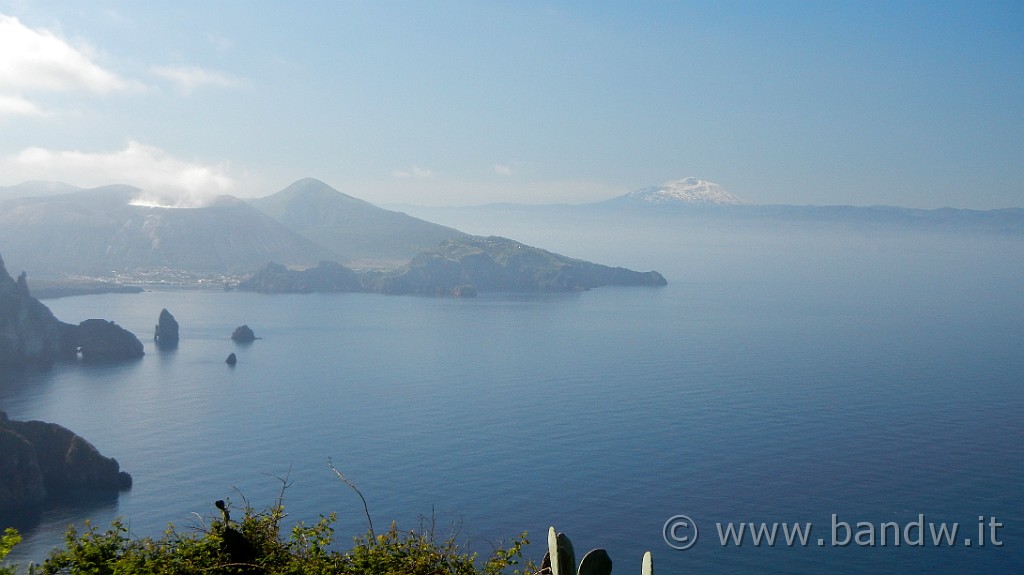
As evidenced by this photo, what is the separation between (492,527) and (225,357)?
283 ft

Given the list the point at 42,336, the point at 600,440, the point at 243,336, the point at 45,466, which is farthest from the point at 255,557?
the point at 243,336

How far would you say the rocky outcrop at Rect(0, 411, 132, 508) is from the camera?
179 ft

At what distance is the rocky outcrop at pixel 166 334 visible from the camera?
131000 millimetres

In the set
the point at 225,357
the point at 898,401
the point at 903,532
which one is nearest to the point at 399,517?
the point at 903,532

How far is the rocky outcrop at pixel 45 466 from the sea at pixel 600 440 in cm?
193

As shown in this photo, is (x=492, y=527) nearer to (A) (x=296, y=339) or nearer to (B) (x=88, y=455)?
(B) (x=88, y=455)

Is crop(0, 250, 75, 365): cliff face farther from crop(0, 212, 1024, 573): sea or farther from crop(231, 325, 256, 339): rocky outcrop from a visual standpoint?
crop(231, 325, 256, 339): rocky outcrop

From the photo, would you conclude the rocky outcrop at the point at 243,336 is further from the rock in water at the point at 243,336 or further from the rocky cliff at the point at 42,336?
the rocky cliff at the point at 42,336

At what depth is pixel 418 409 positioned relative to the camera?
3344 inches

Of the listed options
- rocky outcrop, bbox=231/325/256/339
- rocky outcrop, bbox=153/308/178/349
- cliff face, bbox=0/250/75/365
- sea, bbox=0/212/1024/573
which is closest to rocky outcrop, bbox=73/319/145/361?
cliff face, bbox=0/250/75/365

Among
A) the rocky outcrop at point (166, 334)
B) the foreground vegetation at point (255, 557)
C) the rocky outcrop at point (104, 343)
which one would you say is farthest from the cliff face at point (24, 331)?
the foreground vegetation at point (255, 557)

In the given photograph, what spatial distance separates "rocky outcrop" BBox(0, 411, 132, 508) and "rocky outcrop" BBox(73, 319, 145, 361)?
204 feet

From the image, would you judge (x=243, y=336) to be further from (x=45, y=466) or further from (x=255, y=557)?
(x=255, y=557)

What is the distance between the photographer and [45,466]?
2302 inches
